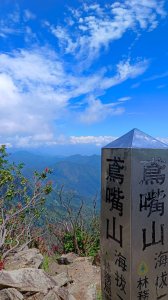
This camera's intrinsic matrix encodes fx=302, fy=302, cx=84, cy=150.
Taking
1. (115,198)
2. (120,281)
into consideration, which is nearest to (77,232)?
(120,281)

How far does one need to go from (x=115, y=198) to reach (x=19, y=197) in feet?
24.2

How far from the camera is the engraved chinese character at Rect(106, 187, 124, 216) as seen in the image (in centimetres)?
361

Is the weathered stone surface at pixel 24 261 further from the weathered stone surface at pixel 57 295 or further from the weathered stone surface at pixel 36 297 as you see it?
the weathered stone surface at pixel 57 295

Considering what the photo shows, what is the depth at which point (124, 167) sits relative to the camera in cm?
351

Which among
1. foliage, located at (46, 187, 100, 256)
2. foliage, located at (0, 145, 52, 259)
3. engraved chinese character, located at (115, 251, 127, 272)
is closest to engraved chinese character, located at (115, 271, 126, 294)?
engraved chinese character, located at (115, 251, 127, 272)

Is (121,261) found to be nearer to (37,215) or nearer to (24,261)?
(24,261)

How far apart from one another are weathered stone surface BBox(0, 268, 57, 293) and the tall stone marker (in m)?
1.91

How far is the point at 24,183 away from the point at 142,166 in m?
7.58

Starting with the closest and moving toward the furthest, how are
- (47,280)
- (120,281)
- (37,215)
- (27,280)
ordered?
(120,281) < (27,280) < (47,280) < (37,215)

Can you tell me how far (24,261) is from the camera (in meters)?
7.06

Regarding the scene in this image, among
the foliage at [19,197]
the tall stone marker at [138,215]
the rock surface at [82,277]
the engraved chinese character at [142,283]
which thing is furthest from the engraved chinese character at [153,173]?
the foliage at [19,197]

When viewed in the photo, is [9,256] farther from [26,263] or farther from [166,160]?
[166,160]

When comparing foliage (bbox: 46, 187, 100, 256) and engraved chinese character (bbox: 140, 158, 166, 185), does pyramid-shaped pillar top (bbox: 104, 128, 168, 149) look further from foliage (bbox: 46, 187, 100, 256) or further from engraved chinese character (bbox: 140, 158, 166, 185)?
foliage (bbox: 46, 187, 100, 256)

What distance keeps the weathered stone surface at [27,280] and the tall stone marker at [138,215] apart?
75.2 inches
